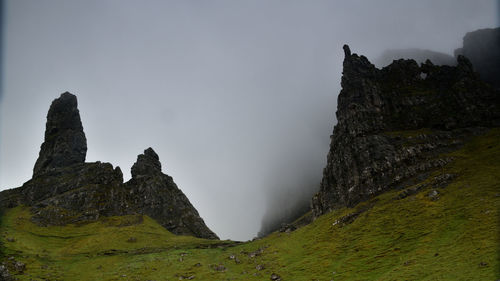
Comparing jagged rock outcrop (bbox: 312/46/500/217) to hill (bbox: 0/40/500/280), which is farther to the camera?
jagged rock outcrop (bbox: 312/46/500/217)

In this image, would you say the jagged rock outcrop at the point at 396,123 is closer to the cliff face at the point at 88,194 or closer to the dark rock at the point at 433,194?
the dark rock at the point at 433,194

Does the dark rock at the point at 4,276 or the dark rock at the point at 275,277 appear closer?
the dark rock at the point at 4,276

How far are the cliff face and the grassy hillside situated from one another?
22323mm

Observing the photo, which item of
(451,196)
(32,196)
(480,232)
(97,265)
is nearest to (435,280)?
(480,232)

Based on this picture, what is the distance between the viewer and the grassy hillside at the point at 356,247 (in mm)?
54031

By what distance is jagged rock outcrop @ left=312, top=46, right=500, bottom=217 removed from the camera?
382 feet

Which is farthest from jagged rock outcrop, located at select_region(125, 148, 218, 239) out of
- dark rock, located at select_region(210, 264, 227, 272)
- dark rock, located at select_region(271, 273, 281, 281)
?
dark rock, located at select_region(271, 273, 281, 281)

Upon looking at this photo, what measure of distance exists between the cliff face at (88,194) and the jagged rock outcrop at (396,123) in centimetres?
Result: 8611

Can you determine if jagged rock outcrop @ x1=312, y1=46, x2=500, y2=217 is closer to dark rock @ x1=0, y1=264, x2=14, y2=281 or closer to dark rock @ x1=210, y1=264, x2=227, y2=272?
dark rock @ x1=210, y1=264, x2=227, y2=272

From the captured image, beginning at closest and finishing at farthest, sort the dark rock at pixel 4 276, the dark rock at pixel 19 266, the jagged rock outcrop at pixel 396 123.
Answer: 1. the dark rock at pixel 4 276
2. the dark rock at pixel 19 266
3. the jagged rock outcrop at pixel 396 123

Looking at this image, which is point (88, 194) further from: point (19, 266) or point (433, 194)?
point (433, 194)

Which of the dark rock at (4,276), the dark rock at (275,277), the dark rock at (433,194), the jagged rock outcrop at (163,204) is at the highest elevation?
the jagged rock outcrop at (163,204)

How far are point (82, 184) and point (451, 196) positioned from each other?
176254 millimetres

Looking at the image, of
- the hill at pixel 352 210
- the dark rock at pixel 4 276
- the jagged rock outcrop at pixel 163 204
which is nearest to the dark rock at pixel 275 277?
the hill at pixel 352 210
